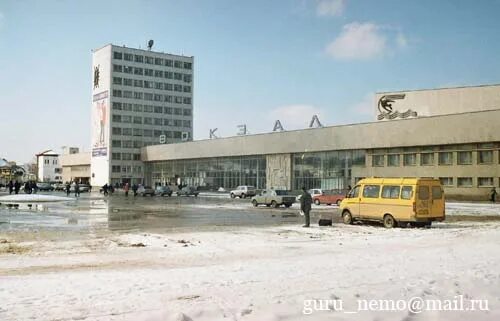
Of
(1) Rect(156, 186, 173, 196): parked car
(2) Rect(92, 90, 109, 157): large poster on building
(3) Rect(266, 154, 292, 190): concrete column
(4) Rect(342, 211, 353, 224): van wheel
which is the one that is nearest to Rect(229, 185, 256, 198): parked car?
(1) Rect(156, 186, 173, 196): parked car

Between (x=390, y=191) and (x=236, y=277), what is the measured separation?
15.2 meters

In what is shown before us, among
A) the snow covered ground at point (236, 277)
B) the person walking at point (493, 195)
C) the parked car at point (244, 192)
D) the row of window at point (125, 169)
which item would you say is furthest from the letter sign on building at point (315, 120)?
the snow covered ground at point (236, 277)

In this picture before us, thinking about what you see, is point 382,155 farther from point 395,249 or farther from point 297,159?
point 395,249

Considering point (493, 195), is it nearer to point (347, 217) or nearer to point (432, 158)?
point (432, 158)

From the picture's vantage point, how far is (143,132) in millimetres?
130500

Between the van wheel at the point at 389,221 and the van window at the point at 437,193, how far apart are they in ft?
6.41

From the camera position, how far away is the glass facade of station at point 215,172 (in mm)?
86000

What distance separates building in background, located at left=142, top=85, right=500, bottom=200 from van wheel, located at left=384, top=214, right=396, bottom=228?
3683 cm

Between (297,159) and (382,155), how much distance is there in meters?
15.1

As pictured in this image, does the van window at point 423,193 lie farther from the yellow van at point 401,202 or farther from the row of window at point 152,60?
the row of window at point 152,60

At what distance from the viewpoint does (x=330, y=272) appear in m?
10.2

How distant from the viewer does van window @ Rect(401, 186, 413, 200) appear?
2264 cm

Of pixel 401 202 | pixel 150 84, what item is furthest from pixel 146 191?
pixel 150 84

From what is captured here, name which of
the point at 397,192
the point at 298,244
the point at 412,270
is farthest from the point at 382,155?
the point at 412,270
